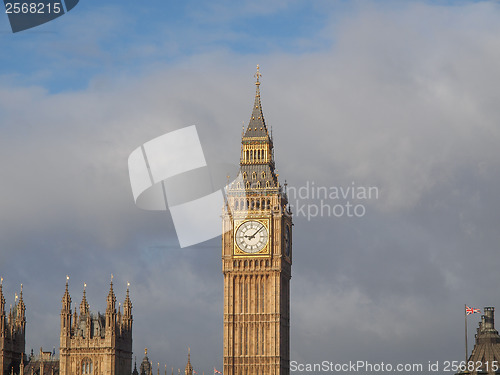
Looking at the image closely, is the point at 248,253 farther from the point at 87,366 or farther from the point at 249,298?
the point at 87,366

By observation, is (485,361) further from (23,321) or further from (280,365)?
(23,321)

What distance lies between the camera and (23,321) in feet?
625

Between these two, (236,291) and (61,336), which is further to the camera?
(236,291)

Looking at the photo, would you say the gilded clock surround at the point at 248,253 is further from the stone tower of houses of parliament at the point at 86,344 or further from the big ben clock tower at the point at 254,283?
the stone tower of houses of parliament at the point at 86,344

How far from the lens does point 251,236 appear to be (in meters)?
198

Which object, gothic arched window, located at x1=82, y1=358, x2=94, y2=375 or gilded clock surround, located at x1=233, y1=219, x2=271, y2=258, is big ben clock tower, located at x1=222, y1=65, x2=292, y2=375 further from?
gothic arched window, located at x1=82, y1=358, x2=94, y2=375

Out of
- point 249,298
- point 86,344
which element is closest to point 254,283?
point 249,298

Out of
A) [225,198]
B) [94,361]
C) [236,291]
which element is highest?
[225,198]

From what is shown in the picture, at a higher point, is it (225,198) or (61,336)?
(225,198)

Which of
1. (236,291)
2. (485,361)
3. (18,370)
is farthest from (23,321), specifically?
(485,361)

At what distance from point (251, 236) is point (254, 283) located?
645 centimetres

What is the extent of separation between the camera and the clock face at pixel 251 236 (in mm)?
197750

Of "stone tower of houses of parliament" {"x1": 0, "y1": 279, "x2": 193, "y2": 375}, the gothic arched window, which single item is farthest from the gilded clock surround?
the gothic arched window

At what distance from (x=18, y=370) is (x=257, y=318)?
32859 mm
